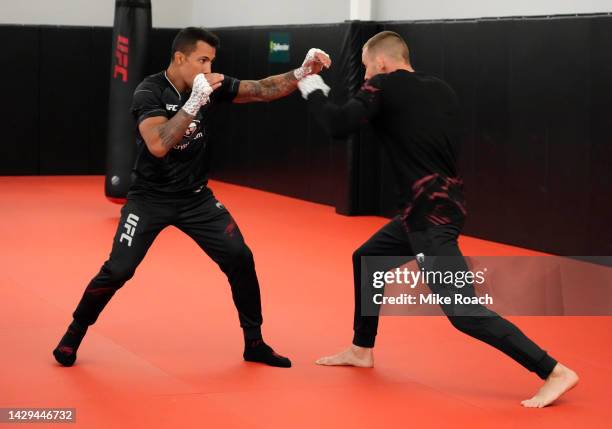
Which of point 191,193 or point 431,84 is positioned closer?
point 431,84

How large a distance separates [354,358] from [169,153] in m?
1.38

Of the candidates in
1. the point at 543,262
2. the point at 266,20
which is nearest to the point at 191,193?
the point at 543,262

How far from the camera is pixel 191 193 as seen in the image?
5.42 m

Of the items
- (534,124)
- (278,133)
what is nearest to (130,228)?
(534,124)

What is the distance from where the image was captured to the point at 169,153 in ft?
17.4

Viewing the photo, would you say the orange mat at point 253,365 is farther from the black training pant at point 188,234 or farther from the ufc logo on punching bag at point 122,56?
the ufc logo on punching bag at point 122,56

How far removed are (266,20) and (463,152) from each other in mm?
4675

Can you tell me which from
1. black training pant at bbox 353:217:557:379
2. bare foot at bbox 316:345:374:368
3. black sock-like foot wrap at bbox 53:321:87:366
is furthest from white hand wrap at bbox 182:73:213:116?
bare foot at bbox 316:345:374:368

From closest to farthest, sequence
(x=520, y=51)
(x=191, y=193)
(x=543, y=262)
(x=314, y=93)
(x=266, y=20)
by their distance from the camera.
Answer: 1. (x=314, y=93)
2. (x=191, y=193)
3. (x=543, y=262)
4. (x=520, y=51)
5. (x=266, y=20)

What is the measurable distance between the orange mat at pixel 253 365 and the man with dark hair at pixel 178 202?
0.35 m

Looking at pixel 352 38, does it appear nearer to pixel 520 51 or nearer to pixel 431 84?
pixel 520 51

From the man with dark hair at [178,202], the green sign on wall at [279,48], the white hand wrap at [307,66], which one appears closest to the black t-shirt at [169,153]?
the man with dark hair at [178,202]

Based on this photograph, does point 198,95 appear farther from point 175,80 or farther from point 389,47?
point 389,47

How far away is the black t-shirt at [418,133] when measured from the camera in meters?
4.89
